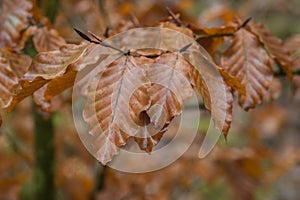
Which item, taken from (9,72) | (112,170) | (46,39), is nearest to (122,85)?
(9,72)

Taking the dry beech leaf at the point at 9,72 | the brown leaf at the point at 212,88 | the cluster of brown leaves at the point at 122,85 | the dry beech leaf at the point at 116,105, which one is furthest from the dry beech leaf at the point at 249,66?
the dry beech leaf at the point at 9,72

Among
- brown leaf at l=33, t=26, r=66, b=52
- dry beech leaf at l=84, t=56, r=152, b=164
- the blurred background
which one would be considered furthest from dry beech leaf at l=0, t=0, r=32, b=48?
dry beech leaf at l=84, t=56, r=152, b=164

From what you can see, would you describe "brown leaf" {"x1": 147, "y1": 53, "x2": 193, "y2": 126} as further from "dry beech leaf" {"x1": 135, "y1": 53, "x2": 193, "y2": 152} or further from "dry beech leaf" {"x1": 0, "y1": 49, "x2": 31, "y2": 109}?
"dry beech leaf" {"x1": 0, "y1": 49, "x2": 31, "y2": 109}

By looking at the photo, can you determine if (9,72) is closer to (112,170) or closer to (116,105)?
(116,105)

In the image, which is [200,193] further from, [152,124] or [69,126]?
[152,124]

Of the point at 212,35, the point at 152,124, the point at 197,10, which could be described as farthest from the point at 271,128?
the point at 152,124

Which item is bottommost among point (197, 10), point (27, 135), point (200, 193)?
point (200, 193)
